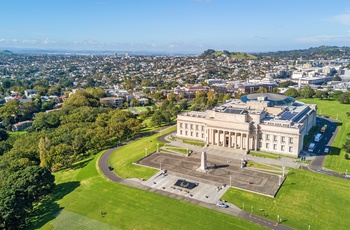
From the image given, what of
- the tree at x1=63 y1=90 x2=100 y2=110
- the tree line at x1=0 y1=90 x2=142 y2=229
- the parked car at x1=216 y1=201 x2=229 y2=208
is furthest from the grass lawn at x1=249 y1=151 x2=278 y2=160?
the tree at x1=63 y1=90 x2=100 y2=110

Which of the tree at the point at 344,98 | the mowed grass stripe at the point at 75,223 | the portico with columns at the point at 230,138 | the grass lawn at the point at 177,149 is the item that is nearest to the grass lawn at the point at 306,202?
the portico with columns at the point at 230,138

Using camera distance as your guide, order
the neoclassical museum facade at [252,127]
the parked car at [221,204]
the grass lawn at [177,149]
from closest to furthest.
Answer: the parked car at [221,204], the neoclassical museum facade at [252,127], the grass lawn at [177,149]

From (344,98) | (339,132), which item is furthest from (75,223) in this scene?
(344,98)

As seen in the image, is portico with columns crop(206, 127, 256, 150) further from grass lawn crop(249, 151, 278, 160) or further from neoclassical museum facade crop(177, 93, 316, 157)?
grass lawn crop(249, 151, 278, 160)

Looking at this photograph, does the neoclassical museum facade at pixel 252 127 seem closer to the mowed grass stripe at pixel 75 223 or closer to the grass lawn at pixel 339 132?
the grass lawn at pixel 339 132

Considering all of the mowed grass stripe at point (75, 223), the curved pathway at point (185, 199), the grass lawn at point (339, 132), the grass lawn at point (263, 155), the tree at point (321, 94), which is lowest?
the mowed grass stripe at point (75, 223)

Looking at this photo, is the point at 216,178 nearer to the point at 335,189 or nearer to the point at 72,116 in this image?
the point at 335,189
